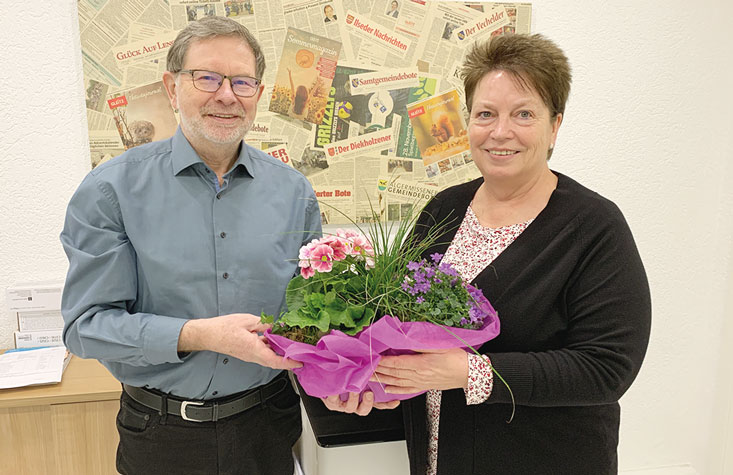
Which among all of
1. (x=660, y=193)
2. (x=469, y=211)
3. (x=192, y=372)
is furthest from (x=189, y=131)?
(x=660, y=193)

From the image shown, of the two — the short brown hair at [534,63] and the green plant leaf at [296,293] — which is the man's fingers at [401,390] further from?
the short brown hair at [534,63]

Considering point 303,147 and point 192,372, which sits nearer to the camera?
point 192,372

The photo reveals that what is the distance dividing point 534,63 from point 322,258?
28.0 inches

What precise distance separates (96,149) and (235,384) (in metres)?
1.28

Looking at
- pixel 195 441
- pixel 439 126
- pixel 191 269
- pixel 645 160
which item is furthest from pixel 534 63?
pixel 645 160

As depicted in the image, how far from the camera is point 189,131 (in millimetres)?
1446

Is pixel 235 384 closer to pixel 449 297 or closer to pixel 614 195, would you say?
pixel 449 297

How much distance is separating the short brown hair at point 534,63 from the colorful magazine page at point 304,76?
43.0 inches

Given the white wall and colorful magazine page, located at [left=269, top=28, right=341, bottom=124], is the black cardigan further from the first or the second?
the white wall

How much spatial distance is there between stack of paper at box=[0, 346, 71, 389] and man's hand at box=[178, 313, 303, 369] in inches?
37.5

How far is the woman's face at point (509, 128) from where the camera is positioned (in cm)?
134

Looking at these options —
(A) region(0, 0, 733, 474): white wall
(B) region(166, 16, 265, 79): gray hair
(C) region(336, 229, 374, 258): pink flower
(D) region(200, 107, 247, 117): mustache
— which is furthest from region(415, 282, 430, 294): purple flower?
(A) region(0, 0, 733, 474): white wall

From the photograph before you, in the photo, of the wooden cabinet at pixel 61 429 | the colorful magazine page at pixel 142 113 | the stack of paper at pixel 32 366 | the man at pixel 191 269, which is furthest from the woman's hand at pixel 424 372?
the colorful magazine page at pixel 142 113

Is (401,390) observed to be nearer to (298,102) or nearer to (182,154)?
(182,154)
